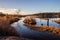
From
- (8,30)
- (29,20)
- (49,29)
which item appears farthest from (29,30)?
(8,30)

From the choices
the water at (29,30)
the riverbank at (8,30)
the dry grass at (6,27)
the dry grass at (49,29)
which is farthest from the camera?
the dry grass at (49,29)

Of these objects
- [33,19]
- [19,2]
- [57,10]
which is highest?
[19,2]

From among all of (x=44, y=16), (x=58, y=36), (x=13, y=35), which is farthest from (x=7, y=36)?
(x=58, y=36)

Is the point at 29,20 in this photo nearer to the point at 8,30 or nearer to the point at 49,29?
the point at 49,29

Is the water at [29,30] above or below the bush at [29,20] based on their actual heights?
below

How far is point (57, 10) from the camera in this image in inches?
195

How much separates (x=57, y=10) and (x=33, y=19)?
41.6 inches

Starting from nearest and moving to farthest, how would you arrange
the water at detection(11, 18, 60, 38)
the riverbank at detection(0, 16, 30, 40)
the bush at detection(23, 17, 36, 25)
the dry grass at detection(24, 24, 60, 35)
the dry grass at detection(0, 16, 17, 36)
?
the riverbank at detection(0, 16, 30, 40), the dry grass at detection(0, 16, 17, 36), the water at detection(11, 18, 60, 38), the bush at detection(23, 17, 36, 25), the dry grass at detection(24, 24, 60, 35)

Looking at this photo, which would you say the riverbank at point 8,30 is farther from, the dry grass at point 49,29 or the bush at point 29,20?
the dry grass at point 49,29

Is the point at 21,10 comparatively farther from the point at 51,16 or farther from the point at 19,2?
the point at 51,16

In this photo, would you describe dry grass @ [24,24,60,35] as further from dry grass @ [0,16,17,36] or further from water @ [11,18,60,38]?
dry grass @ [0,16,17,36]

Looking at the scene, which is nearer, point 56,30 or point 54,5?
point 54,5

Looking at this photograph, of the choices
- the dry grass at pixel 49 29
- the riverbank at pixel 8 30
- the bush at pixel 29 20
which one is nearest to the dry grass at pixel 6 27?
the riverbank at pixel 8 30

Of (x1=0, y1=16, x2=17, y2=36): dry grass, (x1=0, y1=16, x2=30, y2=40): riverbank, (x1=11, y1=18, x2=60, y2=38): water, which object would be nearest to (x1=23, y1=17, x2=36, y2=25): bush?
(x1=11, y1=18, x2=60, y2=38): water
